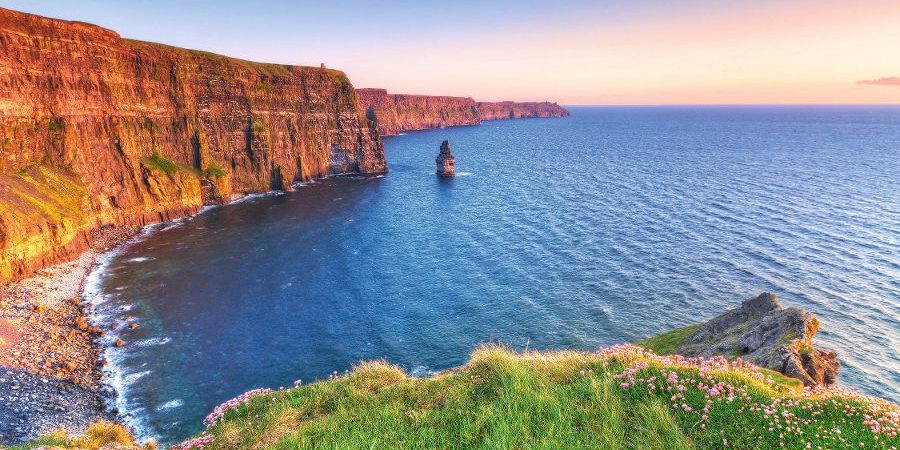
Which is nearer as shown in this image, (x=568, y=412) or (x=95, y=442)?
(x=568, y=412)

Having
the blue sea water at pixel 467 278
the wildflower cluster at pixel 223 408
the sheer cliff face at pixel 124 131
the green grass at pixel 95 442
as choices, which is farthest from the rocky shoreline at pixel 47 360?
the wildflower cluster at pixel 223 408

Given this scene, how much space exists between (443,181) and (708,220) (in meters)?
70.8

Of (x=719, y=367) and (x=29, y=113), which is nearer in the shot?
(x=719, y=367)

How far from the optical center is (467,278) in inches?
2291

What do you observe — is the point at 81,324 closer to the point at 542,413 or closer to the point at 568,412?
the point at 542,413

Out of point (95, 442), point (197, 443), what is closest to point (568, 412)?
point (197, 443)

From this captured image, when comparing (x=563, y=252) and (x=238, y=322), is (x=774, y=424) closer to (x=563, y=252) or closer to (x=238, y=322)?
(x=238, y=322)

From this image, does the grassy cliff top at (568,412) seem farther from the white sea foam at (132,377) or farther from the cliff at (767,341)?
the white sea foam at (132,377)

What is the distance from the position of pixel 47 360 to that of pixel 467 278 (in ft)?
141

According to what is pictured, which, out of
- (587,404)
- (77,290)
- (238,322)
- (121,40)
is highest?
(121,40)

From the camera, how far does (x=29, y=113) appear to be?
209 ft

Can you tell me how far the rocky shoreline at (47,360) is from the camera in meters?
30.9

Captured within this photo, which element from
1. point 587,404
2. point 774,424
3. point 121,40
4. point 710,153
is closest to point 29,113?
point 121,40

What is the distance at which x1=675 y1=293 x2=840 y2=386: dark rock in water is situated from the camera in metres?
18.7
